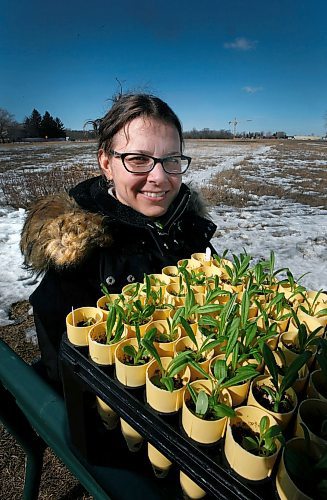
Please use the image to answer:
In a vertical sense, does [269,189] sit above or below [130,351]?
below

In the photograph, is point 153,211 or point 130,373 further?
point 153,211

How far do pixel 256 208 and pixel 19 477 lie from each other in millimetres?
7236

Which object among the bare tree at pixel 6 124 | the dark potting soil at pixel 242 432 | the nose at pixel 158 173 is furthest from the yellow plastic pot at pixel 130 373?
the bare tree at pixel 6 124

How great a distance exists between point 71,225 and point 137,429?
1.09 meters

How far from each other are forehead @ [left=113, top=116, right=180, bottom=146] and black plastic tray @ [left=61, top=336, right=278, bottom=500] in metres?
1.09

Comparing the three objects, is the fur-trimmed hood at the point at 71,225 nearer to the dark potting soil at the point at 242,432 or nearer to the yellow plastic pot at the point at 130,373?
the yellow plastic pot at the point at 130,373

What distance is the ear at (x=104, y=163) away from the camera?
1.79 m

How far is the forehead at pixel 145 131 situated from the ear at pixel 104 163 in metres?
0.17

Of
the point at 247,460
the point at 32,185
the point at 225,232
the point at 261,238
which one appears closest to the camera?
the point at 247,460

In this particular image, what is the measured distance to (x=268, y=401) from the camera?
670 millimetres

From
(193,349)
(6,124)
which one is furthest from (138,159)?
(6,124)

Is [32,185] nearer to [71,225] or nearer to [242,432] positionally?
[71,225]

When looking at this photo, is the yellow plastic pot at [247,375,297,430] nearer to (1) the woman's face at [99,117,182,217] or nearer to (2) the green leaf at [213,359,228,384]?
(2) the green leaf at [213,359,228,384]

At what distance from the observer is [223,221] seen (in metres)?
6.56
